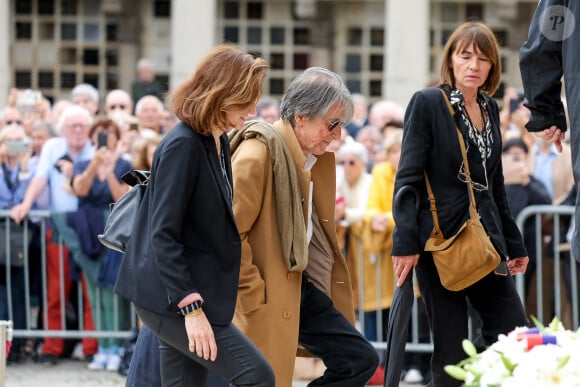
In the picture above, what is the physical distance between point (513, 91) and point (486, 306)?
251 inches

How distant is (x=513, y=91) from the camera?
12578 mm

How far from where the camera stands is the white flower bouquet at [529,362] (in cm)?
397

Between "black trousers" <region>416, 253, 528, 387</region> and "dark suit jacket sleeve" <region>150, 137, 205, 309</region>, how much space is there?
62.3 inches

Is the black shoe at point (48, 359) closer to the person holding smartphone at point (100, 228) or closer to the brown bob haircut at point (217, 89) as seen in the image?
the person holding smartphone at point (100, 228)

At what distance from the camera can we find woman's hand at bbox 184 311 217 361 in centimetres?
524

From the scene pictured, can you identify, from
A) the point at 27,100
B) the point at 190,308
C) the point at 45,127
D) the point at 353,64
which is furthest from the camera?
the point at 353,64

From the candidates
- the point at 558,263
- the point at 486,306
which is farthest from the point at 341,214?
the point at 486,306

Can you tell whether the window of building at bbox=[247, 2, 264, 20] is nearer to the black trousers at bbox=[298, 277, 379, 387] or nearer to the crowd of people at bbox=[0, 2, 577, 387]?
the crowd of people at bbox=[0, 2, 577, 387]

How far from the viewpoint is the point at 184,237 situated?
5.38 m

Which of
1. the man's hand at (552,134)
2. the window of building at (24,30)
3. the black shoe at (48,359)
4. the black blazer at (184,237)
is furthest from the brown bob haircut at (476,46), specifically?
the window of building at (24,30)

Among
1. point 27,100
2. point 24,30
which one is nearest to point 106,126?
point 27,100

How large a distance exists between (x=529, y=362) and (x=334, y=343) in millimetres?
2419

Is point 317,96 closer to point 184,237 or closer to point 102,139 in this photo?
point 184,237

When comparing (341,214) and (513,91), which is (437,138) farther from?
(513,91)
